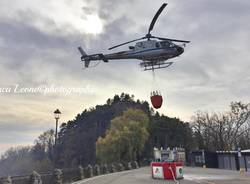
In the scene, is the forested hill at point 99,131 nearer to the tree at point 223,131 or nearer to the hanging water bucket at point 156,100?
the tree at point 223,131

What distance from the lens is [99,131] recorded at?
127062 mm

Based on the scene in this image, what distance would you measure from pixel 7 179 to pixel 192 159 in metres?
64.4

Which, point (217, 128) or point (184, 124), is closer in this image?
point (217, 128)

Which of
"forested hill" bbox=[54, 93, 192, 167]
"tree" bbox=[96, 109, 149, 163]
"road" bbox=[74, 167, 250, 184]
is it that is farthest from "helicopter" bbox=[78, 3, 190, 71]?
"forested hill" bbox=[54, 93, 192, 167]

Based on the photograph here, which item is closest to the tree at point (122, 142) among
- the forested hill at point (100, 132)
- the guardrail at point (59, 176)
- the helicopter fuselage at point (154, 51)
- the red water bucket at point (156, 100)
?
the forested hill at point (100, 132)

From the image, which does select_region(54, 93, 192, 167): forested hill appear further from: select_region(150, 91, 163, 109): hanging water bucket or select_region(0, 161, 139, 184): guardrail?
select_region(150, 91, 163, 109): hanging water bucket

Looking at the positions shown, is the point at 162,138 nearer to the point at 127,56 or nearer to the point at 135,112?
the point at 135,112

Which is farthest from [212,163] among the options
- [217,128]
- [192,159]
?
[217,128]

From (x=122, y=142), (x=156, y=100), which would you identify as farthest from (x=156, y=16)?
(x=122, y=142)

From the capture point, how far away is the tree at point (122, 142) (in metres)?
85.1

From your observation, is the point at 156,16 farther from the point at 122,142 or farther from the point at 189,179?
the point at 122,142

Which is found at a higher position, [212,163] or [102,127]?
[102,127]

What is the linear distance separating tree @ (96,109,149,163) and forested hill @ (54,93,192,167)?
15916 mm

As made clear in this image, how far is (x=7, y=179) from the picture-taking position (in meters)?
18.2
